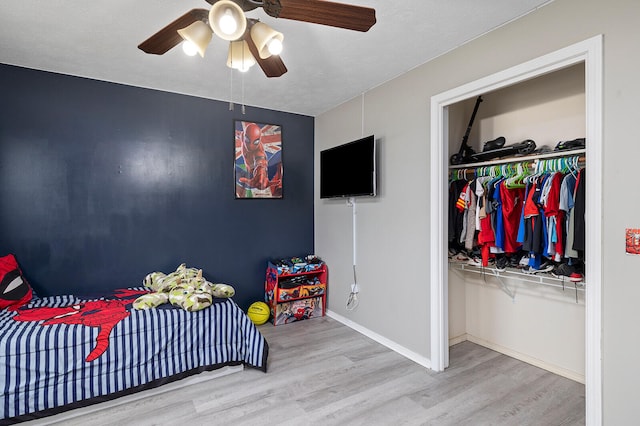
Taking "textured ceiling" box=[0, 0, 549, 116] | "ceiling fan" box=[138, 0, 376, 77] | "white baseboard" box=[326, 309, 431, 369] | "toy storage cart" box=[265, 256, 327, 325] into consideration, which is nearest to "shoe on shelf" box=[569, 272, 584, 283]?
"white baseboard" box=[326, 309, 431, 369]

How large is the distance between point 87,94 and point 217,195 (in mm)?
1536

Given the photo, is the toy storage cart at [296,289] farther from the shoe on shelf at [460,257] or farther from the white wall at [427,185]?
the shoe on shelf at [460,257]

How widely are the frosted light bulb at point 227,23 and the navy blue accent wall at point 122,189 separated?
92.1 inches

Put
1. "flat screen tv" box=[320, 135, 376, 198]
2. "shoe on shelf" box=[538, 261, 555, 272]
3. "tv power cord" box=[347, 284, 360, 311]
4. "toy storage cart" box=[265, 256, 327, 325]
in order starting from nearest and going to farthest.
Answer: "shoe on shelf" box=[538, 261, 555, 272]
"flat screen tv" box=[320, 135, 376, 198]
"tv power cord" box=[347, 284, 360, 311]
"toy storage cart" box=[265, 256, 327, 325]

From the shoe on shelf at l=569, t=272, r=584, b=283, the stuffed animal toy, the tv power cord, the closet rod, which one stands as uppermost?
the closet rod

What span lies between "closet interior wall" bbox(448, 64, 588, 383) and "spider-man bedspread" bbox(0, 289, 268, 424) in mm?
2122

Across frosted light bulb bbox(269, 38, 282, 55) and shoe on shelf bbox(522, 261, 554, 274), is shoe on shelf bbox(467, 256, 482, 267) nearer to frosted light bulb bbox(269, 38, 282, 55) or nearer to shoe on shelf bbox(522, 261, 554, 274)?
shoe on shelf bbox(522, 261, 554, 274)

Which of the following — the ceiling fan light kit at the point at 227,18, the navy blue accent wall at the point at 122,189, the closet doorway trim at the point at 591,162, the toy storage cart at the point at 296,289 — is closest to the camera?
the ceiling fan light kit at the point at 227,18

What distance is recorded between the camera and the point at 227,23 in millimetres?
1431

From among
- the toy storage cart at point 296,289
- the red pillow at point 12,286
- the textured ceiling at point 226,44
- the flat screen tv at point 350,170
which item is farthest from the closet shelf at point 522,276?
the red pillow at point 12,286

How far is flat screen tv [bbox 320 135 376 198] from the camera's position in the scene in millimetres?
3133

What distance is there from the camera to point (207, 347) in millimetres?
2570

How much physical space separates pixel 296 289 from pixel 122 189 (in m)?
2.14

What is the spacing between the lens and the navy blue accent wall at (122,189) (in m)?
2.87
